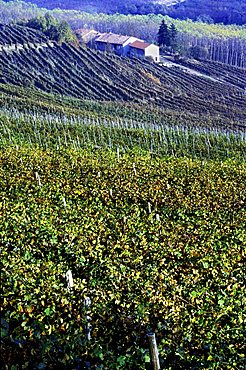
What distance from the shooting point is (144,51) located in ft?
313

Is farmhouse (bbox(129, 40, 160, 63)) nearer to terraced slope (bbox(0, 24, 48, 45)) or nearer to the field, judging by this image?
terraced slope (bbox(0, 24, 48, 45))

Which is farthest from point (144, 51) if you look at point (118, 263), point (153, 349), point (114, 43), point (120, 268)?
point (153, 349)

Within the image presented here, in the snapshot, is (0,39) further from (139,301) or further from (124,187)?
(139,301)

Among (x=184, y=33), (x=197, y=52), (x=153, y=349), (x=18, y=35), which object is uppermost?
(x=184, y=33)

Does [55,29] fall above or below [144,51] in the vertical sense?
above

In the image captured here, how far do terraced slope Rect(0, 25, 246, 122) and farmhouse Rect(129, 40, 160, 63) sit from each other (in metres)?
4.60

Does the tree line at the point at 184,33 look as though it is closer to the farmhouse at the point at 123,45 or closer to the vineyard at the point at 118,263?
the farmhouse at the point at 123,45

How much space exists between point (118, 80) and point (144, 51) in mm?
20326

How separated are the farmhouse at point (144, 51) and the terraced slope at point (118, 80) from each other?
4.60 metres

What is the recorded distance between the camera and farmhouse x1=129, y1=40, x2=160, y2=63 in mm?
95375

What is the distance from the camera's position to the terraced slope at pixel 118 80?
224 ft

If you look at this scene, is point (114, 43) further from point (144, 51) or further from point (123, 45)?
point (144, 51)

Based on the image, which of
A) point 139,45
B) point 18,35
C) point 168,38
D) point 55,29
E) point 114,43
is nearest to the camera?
point 18,35

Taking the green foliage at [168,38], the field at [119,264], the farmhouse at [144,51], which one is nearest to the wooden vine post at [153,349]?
the field at [119,264]
